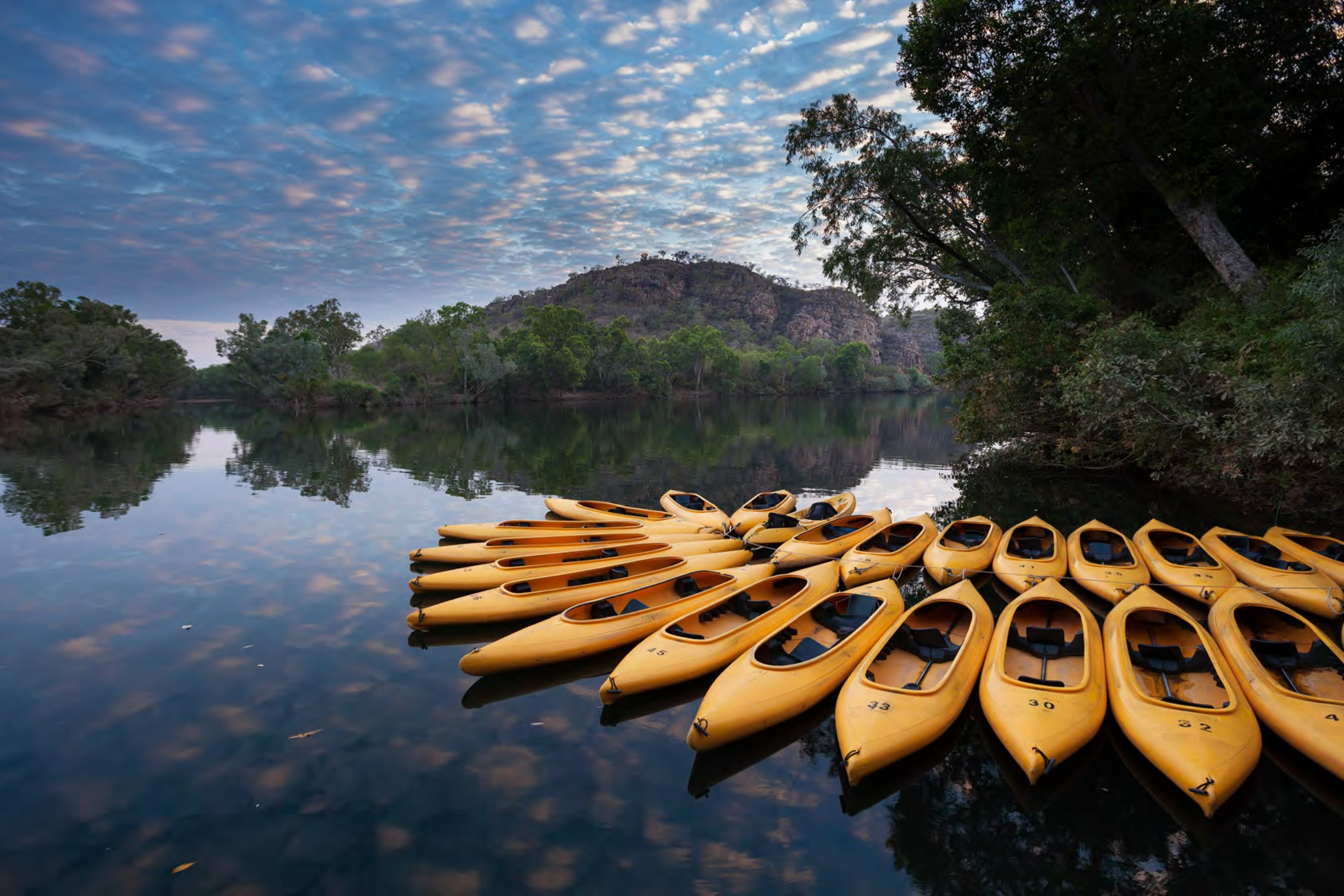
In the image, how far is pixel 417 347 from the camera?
86438 millimetres

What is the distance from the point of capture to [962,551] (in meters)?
11.4

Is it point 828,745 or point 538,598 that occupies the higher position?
point 538,598

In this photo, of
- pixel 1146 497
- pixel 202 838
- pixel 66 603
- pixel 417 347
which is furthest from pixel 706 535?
pixel 417 347

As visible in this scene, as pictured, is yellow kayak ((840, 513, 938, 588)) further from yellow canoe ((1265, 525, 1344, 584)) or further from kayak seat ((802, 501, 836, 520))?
yellow canoe ((1265, 525, 1344, 584))

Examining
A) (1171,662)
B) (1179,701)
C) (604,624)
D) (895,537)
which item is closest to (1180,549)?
(895,537)

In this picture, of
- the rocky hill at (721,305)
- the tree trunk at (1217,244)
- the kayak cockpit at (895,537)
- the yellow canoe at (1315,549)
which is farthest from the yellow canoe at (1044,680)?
the rocky hill at (721,305)

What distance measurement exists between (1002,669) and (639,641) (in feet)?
14.4

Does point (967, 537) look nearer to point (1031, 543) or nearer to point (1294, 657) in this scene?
point (1031, 543)

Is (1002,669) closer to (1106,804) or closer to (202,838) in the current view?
(1106,804)

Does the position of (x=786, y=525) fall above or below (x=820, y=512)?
above

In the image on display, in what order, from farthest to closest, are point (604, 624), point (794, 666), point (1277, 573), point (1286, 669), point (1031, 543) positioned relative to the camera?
1. point (1031, 543)
2. point (1277, 573)
3. point (604, 624)
4. point (1286, 669)
5. point (794, 666)

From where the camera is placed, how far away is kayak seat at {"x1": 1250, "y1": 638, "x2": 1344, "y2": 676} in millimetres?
6859

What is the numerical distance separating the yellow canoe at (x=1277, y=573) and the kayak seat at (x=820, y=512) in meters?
7.03

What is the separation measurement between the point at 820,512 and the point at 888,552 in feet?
11.5
